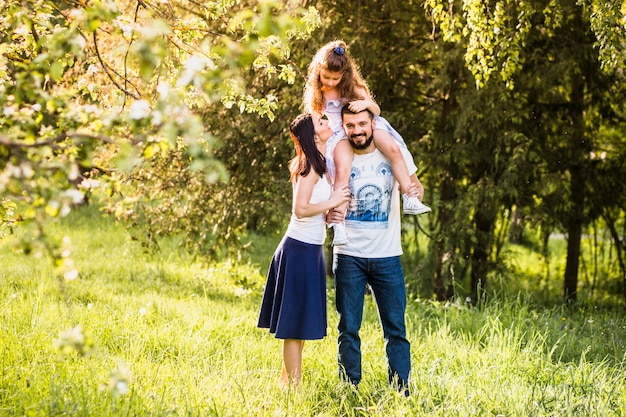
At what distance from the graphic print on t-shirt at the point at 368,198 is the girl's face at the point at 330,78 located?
44 centimetres

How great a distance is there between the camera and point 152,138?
194cm

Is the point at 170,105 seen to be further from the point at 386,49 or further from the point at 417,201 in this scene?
the point at 386,49

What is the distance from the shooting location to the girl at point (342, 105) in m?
3.54

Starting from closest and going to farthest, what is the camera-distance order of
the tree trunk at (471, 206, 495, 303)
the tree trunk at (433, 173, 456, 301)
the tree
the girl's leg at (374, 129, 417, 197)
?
the girl's leg at (374, 129, 417, 197) < the tree < the tree trunk at (433, 173, 456, 301) < the tree trunk at (471, 206, 495, 303)

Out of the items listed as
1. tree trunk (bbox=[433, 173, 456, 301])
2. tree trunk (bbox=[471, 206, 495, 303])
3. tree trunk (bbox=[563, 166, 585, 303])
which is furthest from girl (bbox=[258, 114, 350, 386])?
tree trunk (bbox=[563, 166, 585, 303])

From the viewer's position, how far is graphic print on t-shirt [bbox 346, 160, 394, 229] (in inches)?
143

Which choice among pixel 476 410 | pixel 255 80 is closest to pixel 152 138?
pixel 476 410

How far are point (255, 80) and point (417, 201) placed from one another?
4.02 meters

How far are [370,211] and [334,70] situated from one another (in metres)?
0.76

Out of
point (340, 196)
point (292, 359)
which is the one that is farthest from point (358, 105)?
point (292, 359)

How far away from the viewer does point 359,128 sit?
11.6 ft

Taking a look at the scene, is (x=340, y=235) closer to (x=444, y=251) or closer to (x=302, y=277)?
(x=302, y=277)

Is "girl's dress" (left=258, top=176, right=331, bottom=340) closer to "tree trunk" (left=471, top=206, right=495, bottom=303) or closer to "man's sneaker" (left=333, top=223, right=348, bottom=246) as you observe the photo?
"man's sneaker" (left=333, top=223, right=348, bottom=246)

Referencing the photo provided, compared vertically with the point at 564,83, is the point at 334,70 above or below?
below
